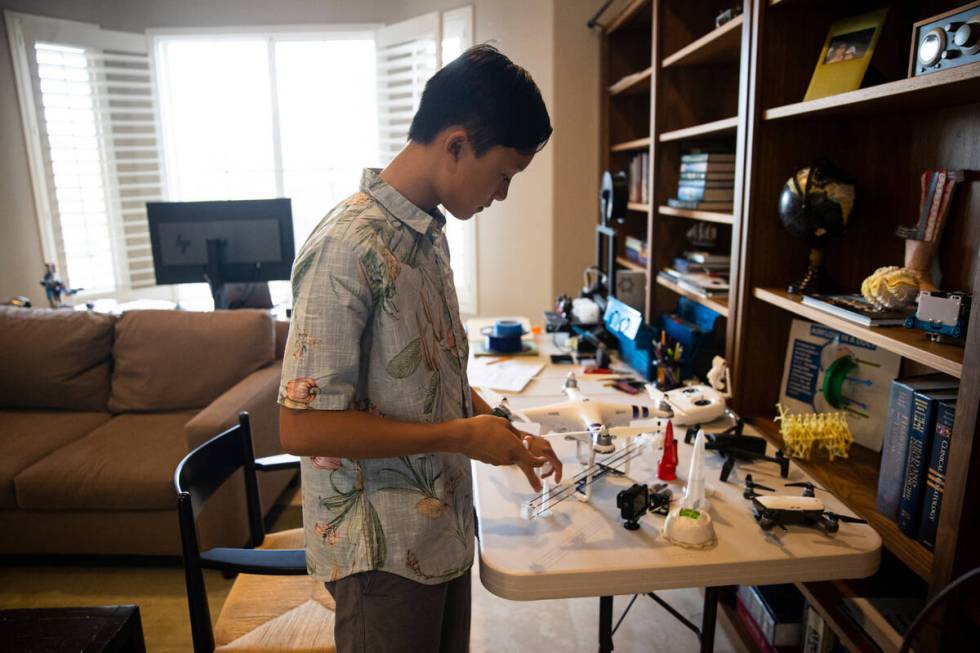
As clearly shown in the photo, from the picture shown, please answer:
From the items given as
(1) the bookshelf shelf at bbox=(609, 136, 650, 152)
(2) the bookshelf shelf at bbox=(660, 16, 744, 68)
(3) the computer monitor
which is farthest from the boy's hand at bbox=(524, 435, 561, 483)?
(3) the computer monitor

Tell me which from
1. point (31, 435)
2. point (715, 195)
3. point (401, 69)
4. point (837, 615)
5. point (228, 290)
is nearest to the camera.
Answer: point (837, 615)

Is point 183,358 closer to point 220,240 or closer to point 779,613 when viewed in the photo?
point 220,240

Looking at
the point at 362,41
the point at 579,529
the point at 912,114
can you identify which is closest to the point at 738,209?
the point at 912,114

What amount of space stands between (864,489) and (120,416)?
8.67 feet

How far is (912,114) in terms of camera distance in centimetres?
147

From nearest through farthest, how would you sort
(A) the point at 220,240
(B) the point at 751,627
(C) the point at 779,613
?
1. (C) the point at 779,613
2. (B) the point at 751,627
3. (A) the point at 220,240

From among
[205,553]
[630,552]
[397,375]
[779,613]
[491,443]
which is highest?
[397,375]

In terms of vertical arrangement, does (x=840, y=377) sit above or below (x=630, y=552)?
above

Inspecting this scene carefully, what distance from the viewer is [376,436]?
866 mm

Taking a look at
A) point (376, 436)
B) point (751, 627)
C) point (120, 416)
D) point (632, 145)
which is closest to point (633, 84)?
point (632, 145)

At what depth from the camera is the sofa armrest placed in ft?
7.07

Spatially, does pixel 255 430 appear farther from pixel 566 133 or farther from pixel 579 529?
pixel 566 133

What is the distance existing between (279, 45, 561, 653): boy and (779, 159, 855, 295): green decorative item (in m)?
0.80

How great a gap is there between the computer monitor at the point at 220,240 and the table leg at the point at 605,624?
205 cm
